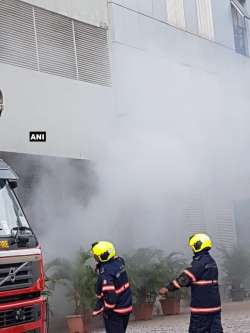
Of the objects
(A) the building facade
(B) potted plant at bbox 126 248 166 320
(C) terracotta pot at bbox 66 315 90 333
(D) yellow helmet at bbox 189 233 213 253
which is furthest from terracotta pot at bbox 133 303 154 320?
(D) yellow helmet at bbox 189 233 213 253

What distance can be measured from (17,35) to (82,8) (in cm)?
191

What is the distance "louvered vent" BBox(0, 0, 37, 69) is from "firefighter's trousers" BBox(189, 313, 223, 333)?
19.5 feet

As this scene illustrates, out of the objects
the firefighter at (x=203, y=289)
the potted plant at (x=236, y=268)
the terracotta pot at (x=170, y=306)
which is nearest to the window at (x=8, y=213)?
the firefighter at (x=203, y=289)

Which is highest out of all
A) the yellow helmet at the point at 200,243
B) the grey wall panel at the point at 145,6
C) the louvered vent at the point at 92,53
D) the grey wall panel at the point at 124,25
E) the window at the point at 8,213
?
the grey wall panel at the point at 145,6

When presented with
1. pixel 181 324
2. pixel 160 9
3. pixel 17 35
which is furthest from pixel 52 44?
pixel 181 324

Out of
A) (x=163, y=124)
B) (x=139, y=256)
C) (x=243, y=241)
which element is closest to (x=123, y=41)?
(x=163, y=124)

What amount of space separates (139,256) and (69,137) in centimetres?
232

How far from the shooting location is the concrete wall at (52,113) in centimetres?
1191

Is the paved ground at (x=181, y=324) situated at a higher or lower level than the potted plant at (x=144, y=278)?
lower

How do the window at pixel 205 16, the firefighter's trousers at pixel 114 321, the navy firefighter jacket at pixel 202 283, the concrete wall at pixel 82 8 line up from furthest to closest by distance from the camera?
the window at pixel 205 16 < the concrete wall at pixel 82 8 < the navy firefighter jacket at pixel 202 283 < the firefighter's trousers at pixel 114 321

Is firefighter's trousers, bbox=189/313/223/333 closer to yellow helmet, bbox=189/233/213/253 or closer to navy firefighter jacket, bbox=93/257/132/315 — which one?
yellow helmet, bbox=189/233/213/253

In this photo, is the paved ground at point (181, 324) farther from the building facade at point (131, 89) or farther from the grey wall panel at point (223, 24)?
the grey wall panel at point (223, 24)

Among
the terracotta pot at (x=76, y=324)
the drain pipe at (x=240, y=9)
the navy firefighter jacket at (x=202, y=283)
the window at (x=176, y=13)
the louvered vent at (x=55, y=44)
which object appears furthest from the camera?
the drain pipe at (x=240, y=9)

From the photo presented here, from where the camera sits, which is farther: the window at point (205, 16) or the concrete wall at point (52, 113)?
the window at point (205, 16)
